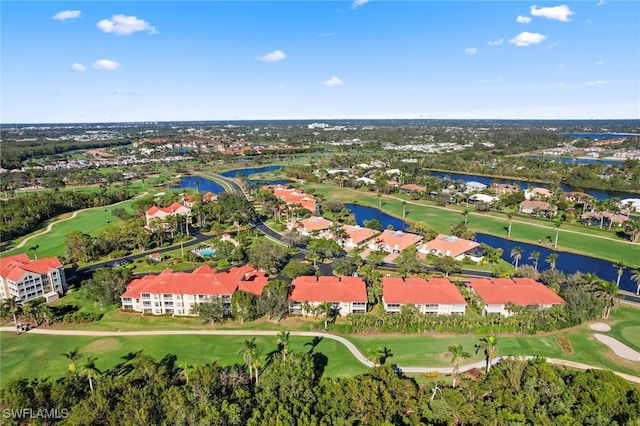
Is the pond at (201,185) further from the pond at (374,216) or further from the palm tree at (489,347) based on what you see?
the palm tree at (489,347)

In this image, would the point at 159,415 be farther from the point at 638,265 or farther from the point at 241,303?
the point at 638,265

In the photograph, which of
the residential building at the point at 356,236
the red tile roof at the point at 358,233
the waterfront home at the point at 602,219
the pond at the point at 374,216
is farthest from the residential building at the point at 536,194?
the residential building at the point at 356,236

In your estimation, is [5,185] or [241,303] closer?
[241,303]

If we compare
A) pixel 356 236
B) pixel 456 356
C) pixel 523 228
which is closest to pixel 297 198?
pixel 356 236

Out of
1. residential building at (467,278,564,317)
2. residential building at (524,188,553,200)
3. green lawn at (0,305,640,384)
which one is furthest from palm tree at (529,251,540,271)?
residential building at (524,188,553,200)

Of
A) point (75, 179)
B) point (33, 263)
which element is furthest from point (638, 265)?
point (75, 179)

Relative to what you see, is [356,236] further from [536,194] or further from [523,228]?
[536,194]
